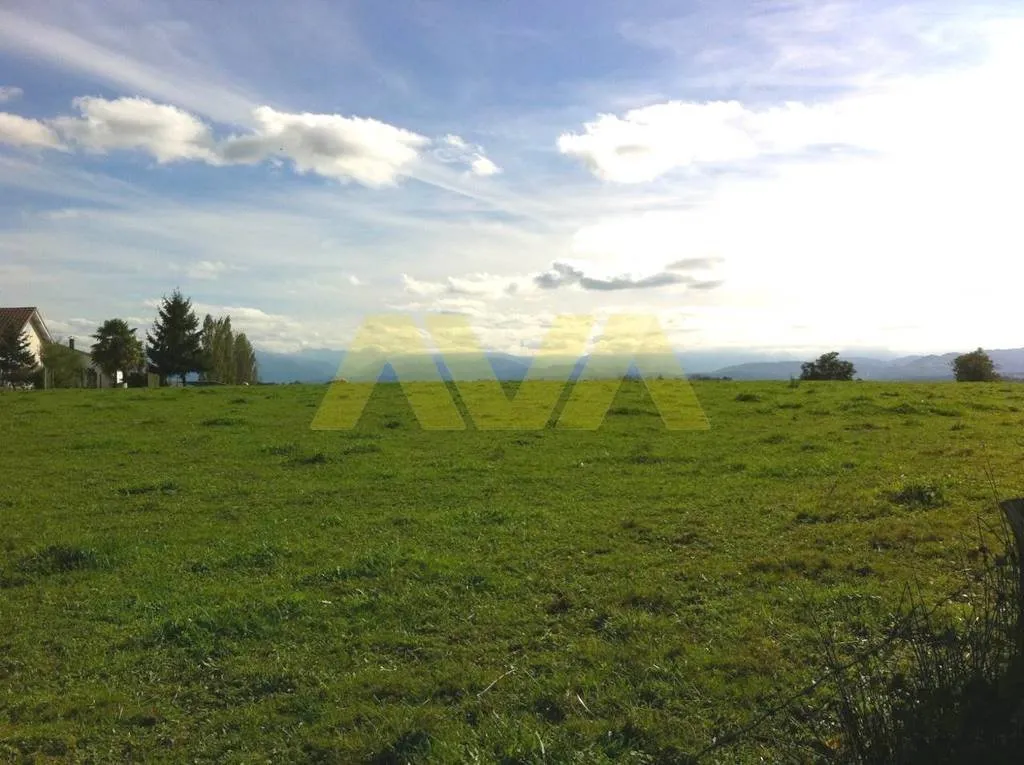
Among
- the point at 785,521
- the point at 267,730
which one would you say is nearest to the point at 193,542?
the point at 267,730

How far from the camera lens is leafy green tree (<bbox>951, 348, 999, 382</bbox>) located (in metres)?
51.4

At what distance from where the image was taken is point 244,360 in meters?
93.2

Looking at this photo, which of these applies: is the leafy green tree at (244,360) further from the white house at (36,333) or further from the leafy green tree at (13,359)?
the leafy green tree at (13,359)

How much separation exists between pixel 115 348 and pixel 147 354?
7213mm

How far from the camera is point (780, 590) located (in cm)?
775

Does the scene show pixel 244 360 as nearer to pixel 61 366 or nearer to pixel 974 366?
pixel 61 366

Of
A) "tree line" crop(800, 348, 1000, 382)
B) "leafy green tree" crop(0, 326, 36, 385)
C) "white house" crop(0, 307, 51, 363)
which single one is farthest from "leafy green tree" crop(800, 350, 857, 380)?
"white house" crop(0, 307, 51, 363)

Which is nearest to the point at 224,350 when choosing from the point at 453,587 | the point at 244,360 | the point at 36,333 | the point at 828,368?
the point at 244,360

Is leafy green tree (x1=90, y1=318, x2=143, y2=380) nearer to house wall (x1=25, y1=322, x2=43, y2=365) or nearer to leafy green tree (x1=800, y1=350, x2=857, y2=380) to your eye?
house wall (x1=25, y1=322, x2=43, y2=365)

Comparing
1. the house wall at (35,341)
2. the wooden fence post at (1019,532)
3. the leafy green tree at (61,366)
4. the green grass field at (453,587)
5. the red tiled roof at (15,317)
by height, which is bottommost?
the green grass field at (453,587)

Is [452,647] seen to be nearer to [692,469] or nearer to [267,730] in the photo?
[267,730]

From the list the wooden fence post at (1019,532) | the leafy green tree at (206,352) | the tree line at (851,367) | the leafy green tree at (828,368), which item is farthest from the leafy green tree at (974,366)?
the leafy green tree at (206,352)

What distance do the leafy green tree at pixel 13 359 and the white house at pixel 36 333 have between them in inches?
165

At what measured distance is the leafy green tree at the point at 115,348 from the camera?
68.5 metres
